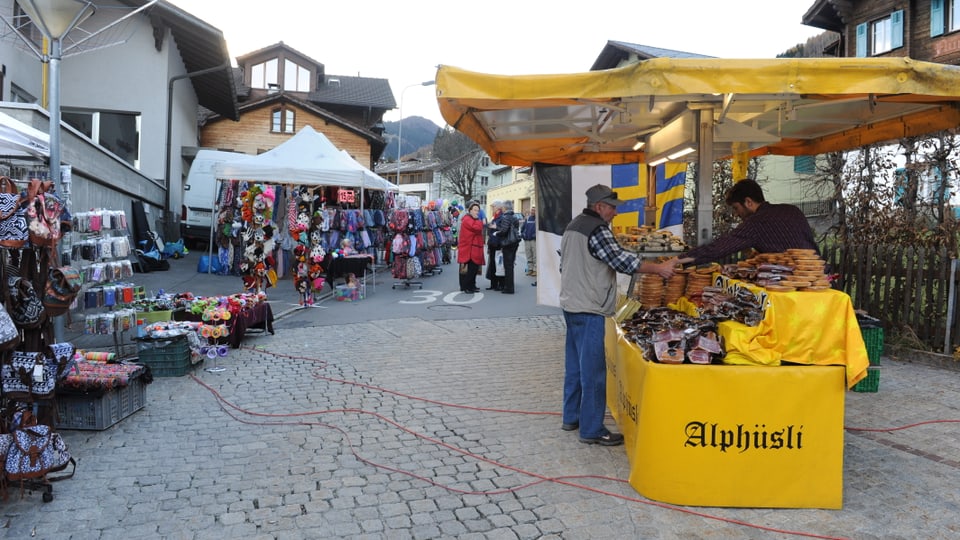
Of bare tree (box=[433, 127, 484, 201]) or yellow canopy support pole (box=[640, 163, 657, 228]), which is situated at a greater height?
bare tree (box=[433, 127, 484, 201])

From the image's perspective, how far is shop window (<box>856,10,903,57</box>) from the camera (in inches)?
901

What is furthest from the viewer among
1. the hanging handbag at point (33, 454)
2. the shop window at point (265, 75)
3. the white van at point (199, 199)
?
the shop window at point (265, 75)

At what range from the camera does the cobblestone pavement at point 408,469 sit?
3.60 metres

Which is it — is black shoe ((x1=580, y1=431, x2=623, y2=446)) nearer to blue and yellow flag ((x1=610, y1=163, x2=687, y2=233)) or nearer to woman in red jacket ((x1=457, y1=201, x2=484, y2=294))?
blue and yellow flag ((x1=610, y1=163, x2=687, y2=233))

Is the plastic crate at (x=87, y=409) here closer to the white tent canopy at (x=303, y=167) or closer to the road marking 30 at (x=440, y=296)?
the white tent canopy at (x=303, y=167)

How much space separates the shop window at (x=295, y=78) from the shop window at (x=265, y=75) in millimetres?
642

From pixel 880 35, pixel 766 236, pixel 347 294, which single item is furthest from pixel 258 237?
pixel 880 35

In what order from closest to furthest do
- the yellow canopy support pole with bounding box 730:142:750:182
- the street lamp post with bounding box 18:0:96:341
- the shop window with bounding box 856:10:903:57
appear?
the street lamp post with bounding box 18:0:96:341, the yellow canopy support pole with bounding box 730:142:750:182, the shop window with bounding box 856:10:903:57

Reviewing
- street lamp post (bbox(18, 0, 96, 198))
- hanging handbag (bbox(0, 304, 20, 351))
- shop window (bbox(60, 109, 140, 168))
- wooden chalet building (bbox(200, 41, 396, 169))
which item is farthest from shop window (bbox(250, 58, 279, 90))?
hanging handbag (bbox(0, 304, 20, 351))

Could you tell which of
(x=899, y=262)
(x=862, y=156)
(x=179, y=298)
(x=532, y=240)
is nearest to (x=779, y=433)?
(x=899, y=262)

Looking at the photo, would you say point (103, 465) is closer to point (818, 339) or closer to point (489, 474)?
point (489, 474)

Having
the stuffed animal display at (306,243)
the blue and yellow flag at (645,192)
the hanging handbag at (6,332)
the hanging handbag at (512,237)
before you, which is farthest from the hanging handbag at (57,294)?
the hanging handbag at (512,237)

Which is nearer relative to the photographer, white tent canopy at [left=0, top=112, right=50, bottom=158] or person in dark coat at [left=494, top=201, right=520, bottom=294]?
white tent canopy at [left=0, top=112, right=50, bottom=158]

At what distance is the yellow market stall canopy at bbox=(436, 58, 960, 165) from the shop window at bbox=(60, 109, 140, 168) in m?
14.8
